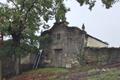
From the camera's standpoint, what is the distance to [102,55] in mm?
35312

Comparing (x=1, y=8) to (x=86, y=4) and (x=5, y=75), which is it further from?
(x=86, y=4)

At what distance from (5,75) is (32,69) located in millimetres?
2740

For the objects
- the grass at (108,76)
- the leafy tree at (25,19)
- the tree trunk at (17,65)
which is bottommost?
the grass at (108,76)

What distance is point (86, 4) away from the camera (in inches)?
1133

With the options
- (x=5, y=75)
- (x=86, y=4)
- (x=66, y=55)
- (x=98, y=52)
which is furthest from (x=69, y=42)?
(x=86, y=4)

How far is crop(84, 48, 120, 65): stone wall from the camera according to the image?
34.6 meters

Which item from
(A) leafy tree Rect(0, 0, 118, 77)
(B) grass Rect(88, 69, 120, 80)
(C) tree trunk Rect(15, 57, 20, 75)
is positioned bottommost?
(B) grass Rect(88, 69, 120, 80)

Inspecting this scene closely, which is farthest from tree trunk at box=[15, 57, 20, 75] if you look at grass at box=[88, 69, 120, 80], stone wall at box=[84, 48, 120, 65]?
grass at box=[88, 69, 120, 80]

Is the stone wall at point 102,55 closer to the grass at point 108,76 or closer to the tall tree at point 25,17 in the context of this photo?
the tall tree at point 25,17

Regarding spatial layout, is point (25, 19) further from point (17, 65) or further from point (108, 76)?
point (108, 76)

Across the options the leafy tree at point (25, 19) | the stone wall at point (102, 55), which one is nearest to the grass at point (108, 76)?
the stone wall at point (102, 55)

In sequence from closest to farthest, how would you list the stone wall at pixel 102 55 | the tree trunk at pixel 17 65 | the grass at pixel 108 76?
the grass at pixel 108 76 → the stone wall at pixel 102 55 → the tree trunk at pixel 17 65

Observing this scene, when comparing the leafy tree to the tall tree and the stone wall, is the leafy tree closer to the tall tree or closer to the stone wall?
the tall tree

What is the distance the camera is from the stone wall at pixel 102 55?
34.6m
